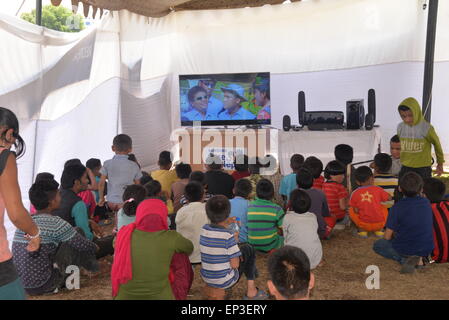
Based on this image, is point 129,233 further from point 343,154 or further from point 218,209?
point 343,154

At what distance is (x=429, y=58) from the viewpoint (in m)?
7.68

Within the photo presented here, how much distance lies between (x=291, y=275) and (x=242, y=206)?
197 cm

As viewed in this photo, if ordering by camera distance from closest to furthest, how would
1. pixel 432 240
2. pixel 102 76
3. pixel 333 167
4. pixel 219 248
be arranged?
pixel 219 248 → pixel 432 240 → pixel 333 167 → pixel 102 76

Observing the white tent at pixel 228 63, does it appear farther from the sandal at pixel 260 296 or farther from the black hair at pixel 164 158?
the sandal at pixel 260 296

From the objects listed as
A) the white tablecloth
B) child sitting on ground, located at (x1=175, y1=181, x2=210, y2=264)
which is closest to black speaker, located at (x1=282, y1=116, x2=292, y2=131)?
the white tablecloth

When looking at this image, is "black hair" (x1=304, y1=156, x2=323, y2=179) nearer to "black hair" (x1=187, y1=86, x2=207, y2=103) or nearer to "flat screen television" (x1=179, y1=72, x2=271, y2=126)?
"flat screen television" (x1=179, y1=72, x2=271, y2=126)

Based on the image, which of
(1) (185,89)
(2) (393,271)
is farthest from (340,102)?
(2) (393,271)

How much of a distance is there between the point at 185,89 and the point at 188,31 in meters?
1.62

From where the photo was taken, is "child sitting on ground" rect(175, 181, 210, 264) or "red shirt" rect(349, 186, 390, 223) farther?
"red shirt" rect(349, 186, 390, 223)

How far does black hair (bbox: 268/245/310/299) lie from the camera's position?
1910 mm

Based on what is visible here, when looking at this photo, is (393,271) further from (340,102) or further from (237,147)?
(340,102)

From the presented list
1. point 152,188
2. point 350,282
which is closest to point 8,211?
point 152,188

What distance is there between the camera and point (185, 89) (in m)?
8.23

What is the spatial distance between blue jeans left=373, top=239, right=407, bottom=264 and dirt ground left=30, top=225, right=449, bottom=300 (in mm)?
79
